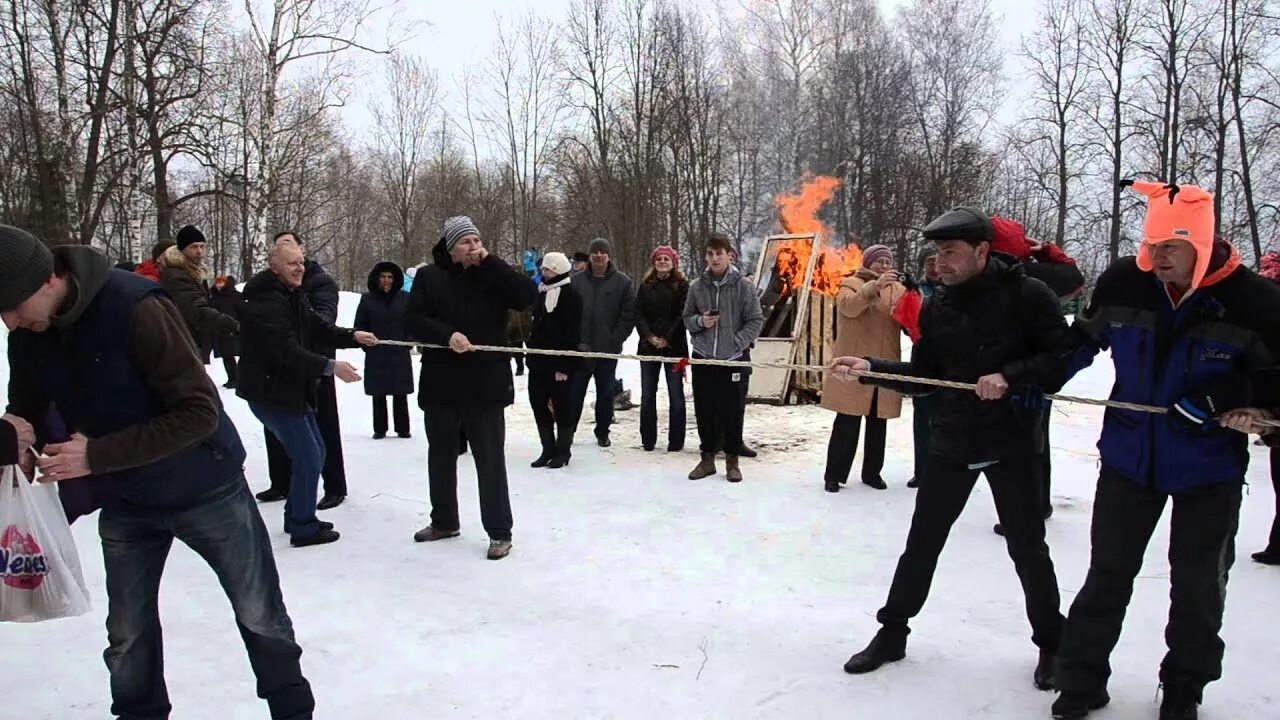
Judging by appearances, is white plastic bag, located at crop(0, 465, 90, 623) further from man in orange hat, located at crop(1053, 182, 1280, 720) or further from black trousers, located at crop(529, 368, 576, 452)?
black trousers, located at crop(529, 368, 576, 452)

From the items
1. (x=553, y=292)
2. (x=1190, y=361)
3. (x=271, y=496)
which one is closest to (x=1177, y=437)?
(x=1190, y=361)

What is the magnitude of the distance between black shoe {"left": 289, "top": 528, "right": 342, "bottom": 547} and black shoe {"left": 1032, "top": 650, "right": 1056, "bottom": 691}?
418 cm

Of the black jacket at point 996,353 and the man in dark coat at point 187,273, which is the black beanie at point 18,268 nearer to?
the black jacket at point 996,353

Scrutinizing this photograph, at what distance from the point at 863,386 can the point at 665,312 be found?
2.23 meters

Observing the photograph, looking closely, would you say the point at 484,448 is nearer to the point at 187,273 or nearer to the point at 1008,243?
the point at 1008,243

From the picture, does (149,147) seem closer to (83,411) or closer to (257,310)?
(257,310)

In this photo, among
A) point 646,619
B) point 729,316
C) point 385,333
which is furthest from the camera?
point 385,333

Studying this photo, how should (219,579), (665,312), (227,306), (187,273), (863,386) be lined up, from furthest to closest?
(227,306) < (665,312) < (863,386) < (187,273) < (219,579)

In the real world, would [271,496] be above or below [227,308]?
below

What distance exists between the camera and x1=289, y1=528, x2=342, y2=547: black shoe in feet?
17.0

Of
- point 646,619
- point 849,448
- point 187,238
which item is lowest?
point 646,619

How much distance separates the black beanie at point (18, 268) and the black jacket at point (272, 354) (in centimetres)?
270

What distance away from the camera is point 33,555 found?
2.61 metres

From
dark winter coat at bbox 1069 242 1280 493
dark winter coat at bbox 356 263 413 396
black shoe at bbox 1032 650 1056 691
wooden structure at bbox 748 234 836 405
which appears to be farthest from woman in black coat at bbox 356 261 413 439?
dark winter coat at bbox 1069 242 1280 493
